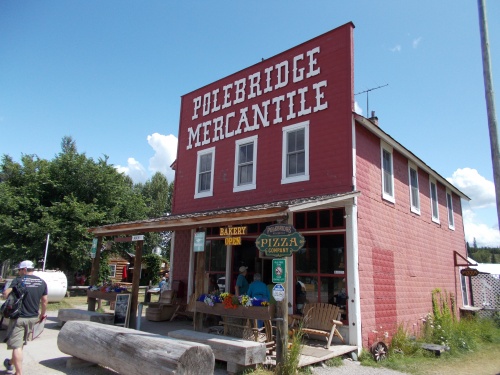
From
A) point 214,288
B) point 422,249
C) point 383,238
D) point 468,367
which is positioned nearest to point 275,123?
point 383,238

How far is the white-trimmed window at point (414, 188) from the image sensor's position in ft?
42.7

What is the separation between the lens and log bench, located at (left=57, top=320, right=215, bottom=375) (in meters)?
5.40

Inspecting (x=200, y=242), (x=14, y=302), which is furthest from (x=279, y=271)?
(x=14, y=302)

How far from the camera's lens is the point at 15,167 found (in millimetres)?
23422

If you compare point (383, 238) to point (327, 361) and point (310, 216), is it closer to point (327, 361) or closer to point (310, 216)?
point (310, 216)

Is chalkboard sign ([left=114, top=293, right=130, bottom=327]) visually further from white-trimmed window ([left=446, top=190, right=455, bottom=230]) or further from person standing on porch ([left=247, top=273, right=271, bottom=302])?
white-trimmed window ([left=446, top=190, right=455, bottom=230])

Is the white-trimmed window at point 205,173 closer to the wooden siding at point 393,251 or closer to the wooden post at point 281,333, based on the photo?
the wooden siding at point 393,251

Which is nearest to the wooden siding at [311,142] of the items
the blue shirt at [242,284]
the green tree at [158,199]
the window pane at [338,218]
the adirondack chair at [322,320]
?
the window pane at [338,218]

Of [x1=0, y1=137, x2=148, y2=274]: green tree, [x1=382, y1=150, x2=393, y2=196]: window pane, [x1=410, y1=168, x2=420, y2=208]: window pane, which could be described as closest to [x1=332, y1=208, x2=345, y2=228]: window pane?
[x1=382, y1=150, x2=393, y2=196]: window pane

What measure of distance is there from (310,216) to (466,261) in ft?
32.7

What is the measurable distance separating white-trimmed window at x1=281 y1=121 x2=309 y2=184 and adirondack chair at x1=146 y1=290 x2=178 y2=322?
17.5 ft

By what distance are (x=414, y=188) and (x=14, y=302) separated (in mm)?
11912

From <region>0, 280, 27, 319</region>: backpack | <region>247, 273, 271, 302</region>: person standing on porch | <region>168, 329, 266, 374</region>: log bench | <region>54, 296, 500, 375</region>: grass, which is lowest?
<region>54, 296, 500, 375</region>: grass

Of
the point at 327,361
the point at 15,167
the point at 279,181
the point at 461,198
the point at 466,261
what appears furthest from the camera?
the point at 15,167
